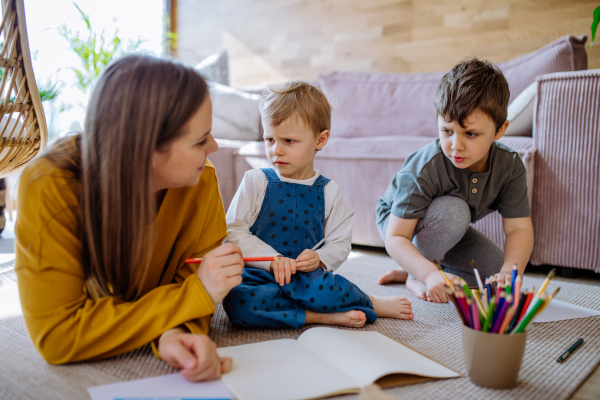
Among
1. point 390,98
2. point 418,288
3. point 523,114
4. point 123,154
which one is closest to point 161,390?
point 123,154

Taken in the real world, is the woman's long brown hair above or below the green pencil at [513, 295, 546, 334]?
above

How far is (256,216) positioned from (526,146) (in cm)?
95

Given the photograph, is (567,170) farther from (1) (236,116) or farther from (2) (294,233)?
(1) (236,116)

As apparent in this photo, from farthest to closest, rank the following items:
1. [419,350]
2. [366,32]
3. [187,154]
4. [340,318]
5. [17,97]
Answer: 1. [366,32]
2. [17,97]
3. [340,318]
4. [419,350]
5. [187,154]

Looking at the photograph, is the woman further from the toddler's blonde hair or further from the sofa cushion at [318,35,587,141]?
the sofa cushion at [318,35,587,141]

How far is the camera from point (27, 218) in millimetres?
680

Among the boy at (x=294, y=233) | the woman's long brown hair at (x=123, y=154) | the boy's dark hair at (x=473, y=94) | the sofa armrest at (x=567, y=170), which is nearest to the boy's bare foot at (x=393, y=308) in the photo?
the boy at (x=294, y=233)

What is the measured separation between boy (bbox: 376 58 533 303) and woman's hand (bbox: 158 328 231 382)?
0.57 metres

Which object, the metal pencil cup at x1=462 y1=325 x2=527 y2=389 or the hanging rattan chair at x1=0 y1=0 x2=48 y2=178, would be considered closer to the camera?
the metal pencil cup at x1=462 y1=325 x2=527 y2=389

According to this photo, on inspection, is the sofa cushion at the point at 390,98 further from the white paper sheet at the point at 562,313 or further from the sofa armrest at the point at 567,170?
the white paper sheet at the point at 562,313

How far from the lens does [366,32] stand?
282cm

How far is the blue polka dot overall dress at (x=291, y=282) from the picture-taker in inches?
36.0

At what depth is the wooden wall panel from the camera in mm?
2268

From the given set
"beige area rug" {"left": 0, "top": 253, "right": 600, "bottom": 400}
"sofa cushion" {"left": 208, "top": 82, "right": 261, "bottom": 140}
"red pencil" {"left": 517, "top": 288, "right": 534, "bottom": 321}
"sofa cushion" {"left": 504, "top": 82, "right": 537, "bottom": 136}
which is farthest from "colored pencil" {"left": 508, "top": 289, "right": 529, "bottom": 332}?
"sofa cushion" {"left": 208, "top": 82, "right": 261, "bottom": 140}
